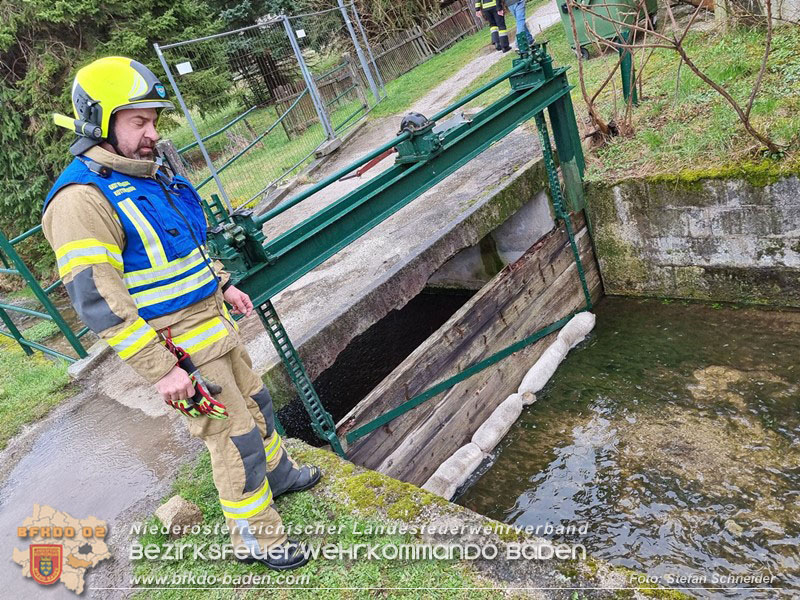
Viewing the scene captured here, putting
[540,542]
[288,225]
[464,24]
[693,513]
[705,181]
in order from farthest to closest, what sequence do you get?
[464,24], [288,225], [705,181], [693,513], [540,542]

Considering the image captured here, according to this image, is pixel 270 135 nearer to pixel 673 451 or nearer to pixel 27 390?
pixel 27 390

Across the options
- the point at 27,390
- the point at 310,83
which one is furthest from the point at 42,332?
the point at 310,83

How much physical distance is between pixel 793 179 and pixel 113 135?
16.9ft

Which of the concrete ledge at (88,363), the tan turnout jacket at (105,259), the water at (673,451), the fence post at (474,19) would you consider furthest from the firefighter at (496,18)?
the tan turnout jacket at (105,259)

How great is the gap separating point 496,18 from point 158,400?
30.9ft

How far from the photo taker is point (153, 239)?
2.32m

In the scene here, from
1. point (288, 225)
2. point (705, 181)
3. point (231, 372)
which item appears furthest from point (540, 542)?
point (288, 225)

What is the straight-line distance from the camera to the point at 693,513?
3842mm

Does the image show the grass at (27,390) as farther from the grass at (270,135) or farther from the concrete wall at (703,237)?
the concrete wall at (703,237)

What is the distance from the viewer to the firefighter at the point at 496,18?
10195 millimetres

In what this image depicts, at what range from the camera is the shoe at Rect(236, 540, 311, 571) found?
109 inches

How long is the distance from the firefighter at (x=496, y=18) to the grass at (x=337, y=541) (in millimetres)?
Result: 9408

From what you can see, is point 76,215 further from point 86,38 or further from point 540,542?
Result: point 86,38

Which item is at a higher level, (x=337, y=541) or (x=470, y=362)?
(x=337, y=541)
